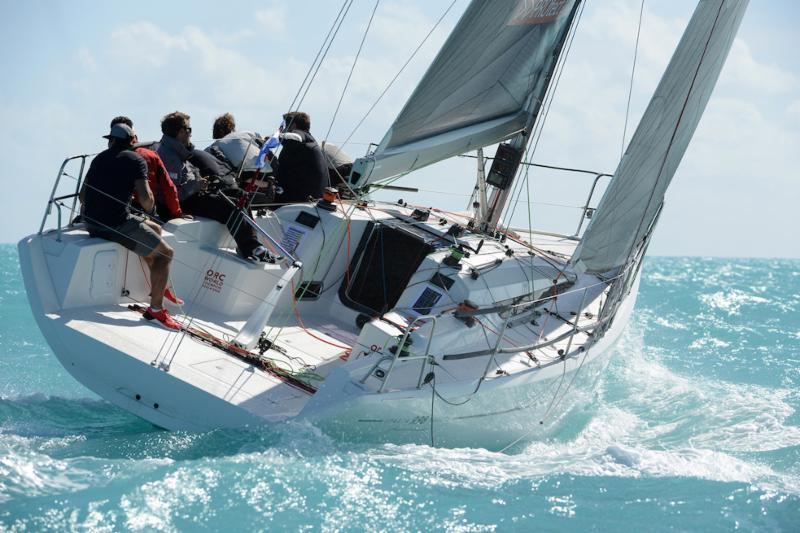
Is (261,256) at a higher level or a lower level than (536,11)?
lower

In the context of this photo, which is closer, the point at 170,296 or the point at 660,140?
the point at 170,296

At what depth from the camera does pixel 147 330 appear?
619 centimetres

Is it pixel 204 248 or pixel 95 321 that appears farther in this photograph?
pixel 204 248

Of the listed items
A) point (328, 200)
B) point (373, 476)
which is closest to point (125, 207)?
point (328, 200)

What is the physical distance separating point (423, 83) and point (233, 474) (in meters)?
3.97

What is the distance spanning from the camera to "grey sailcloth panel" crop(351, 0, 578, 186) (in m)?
7.77

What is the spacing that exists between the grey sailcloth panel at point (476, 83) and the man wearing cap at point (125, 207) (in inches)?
73.1

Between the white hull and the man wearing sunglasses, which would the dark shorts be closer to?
the white hull

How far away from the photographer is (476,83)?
26.3 feet

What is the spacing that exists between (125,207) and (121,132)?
50 centimetres

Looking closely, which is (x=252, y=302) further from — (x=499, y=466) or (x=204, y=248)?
(x=499, y=466)

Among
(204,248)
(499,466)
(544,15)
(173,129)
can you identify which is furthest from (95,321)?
(544,15)

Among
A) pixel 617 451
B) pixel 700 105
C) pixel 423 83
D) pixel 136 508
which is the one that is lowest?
pixel 136 508

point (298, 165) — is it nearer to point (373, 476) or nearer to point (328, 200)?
point (328, 200)
